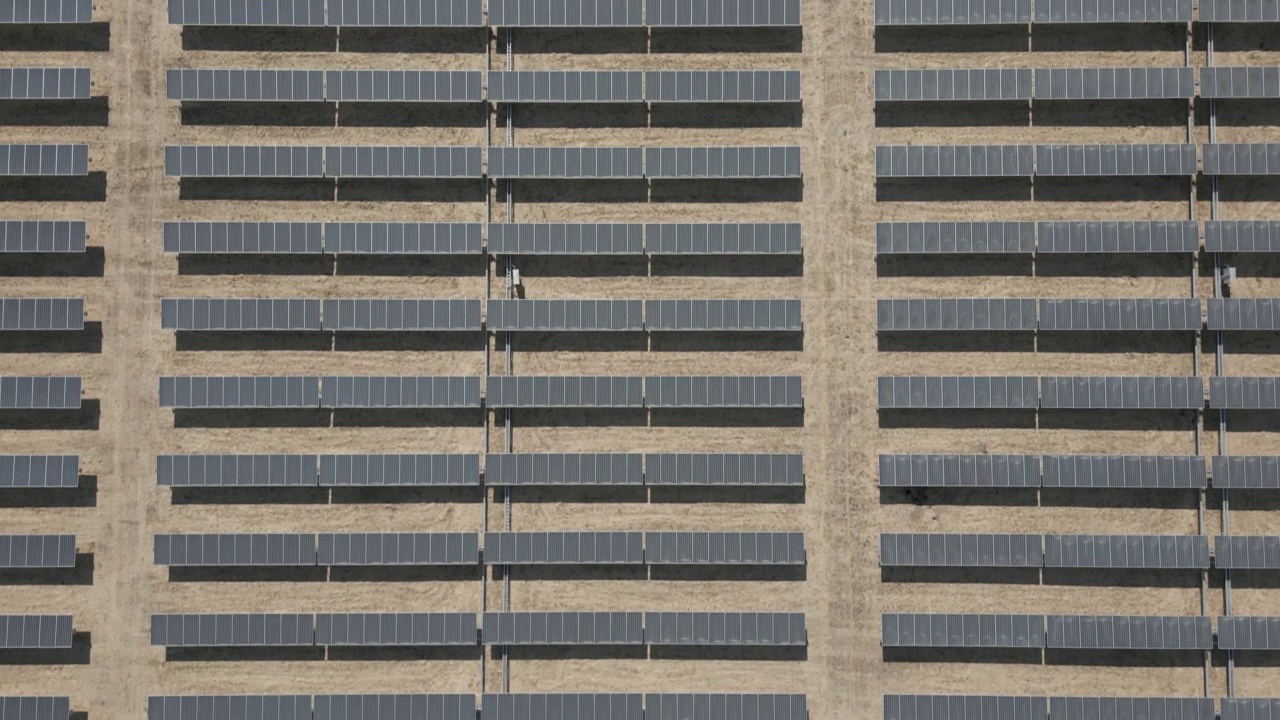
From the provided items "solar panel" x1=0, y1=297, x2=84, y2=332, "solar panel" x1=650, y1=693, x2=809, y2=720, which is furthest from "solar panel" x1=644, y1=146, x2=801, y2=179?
"solar panel" x1=0, y1=297, x2=84, y2=332

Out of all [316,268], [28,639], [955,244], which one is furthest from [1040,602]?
[28,639]

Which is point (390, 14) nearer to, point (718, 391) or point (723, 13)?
point (723, 13)

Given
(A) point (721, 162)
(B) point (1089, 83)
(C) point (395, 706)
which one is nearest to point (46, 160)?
(C) point (395, 706)

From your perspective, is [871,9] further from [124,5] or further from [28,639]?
[28,639]

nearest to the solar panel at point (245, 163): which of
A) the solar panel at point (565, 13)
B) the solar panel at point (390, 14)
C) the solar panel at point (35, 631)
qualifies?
the solar panel at point (390, 14)

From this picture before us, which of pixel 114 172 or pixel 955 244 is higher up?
pixel 114 172

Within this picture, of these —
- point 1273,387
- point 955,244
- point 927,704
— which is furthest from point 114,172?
point 1273,387

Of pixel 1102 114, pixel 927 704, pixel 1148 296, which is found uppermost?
pixel 1102 114

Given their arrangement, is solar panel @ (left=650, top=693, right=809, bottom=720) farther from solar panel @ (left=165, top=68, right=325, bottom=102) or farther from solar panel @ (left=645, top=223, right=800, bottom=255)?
solar panel @ (left=165, top=68, right=325, bottom=102)
